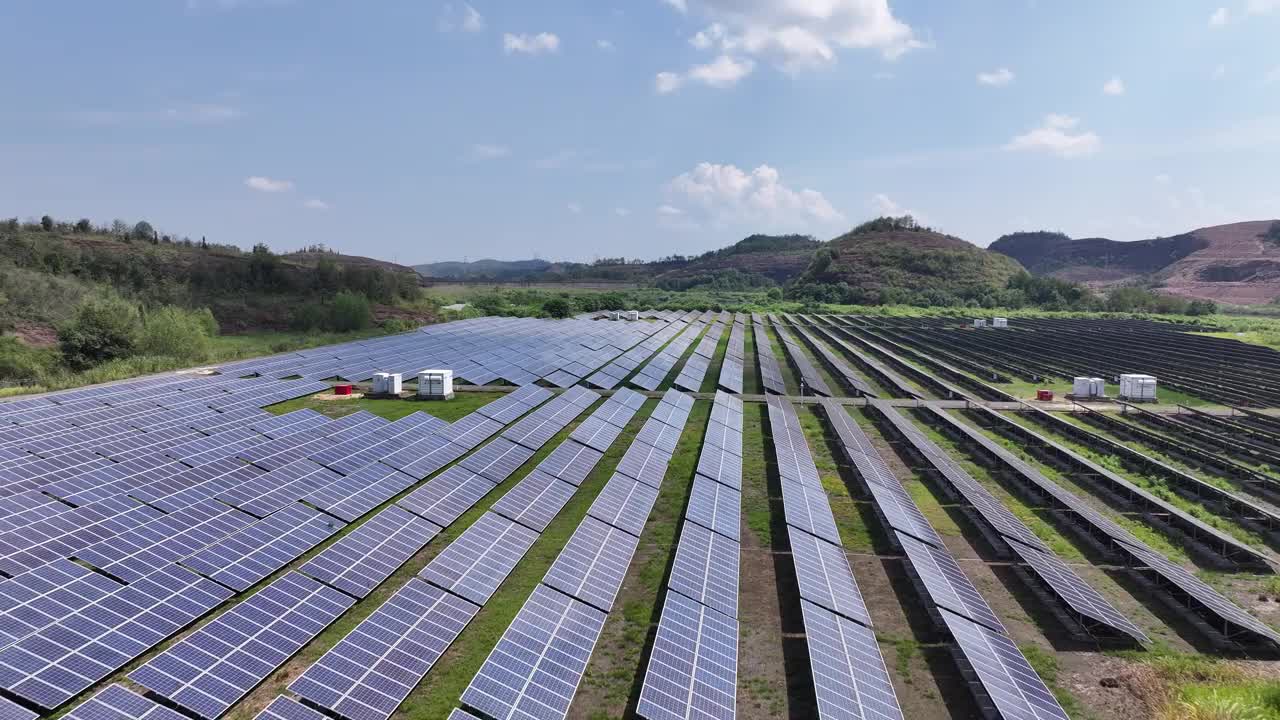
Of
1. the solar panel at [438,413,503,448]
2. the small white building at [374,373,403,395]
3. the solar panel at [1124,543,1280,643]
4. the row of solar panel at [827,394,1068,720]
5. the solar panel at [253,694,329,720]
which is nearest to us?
the solar panel at [253,694,329,720]

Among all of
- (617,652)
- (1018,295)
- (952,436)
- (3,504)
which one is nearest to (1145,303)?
(1018,295)

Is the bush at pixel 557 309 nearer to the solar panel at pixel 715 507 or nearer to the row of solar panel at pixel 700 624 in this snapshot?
the solar panel at pixel 715 507

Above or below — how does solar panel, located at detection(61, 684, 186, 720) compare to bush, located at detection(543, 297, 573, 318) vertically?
below

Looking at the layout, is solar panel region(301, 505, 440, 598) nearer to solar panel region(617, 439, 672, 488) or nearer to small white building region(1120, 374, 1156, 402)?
solar panel region(617, 439, 672, 488)

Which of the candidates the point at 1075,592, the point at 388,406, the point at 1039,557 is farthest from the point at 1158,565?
the point at 388,406

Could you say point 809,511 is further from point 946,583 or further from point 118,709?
point 118,709

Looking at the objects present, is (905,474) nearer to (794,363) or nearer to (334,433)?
(334,433)

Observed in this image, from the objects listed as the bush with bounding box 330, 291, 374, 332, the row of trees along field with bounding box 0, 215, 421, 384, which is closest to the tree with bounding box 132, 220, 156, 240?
the row of trees along field with bounding box 0, 215, 421, 384

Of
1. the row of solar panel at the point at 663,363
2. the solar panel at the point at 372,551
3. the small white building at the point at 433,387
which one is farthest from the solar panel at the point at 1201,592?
the small white building at the point at 433,387
